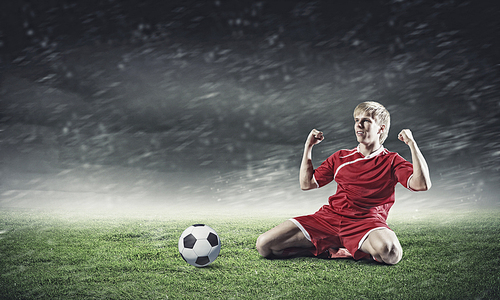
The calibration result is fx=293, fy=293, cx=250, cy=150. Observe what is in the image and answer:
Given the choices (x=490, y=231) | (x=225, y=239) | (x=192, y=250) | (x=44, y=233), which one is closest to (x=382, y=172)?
(x=192, y=250)

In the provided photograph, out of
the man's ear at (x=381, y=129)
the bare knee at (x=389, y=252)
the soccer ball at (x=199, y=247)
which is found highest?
the man's ear at (x=381, y=129)

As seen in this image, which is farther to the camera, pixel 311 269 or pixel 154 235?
pixel 154 235

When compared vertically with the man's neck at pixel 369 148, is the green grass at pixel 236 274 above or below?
below

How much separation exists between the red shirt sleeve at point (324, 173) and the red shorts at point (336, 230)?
40 cm

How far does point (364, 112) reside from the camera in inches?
141

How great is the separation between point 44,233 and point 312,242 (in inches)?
225

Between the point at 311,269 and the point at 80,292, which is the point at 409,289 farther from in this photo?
the point at 80,292

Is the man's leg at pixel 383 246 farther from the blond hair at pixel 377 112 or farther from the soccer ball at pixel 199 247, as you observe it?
the soccer ball at pixel 199 247

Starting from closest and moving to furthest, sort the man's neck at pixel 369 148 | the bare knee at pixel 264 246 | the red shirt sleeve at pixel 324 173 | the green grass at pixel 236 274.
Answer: the green grass at pixel 236 274 < the man's neck at pixel 369 148 < the bare knee at pixel 264 246 < the red shirt sleeve at pixel 324 173

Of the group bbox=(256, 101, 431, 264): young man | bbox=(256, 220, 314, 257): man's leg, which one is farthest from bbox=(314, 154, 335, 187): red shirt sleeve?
bbox=(256, 220, 314, 257): man's leg

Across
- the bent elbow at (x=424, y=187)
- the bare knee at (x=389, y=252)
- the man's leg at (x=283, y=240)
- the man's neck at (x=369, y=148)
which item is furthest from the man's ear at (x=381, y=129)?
the man's leg at (x=283, y=240)

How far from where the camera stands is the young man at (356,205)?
3453 millimetres

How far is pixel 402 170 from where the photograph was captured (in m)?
3.32

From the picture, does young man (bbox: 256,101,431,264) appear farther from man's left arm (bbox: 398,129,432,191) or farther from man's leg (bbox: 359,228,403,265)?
man's left arm (bbox: 398,129,432,191)
